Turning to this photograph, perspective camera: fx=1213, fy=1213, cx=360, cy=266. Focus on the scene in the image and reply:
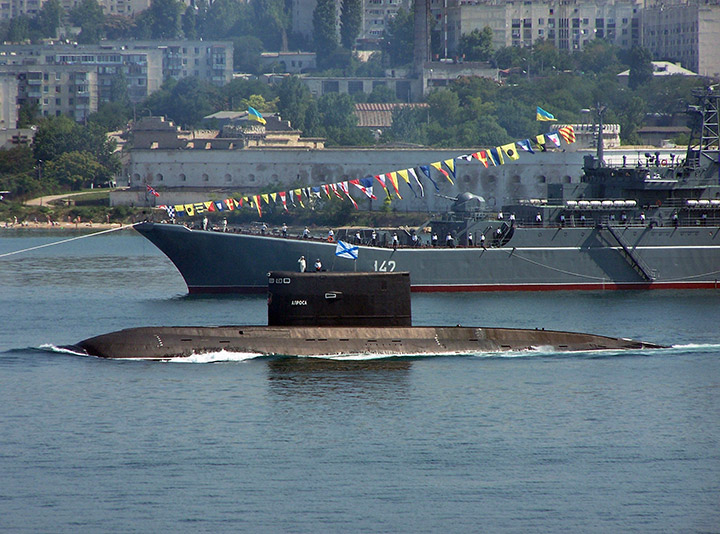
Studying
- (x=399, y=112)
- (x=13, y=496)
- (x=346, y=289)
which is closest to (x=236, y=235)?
(x=346, y=289)

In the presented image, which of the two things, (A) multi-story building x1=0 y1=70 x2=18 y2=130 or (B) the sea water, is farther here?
(A) multi-story building x1=0 y1=70 x2=18 y2=130

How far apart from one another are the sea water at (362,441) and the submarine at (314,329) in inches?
20.0

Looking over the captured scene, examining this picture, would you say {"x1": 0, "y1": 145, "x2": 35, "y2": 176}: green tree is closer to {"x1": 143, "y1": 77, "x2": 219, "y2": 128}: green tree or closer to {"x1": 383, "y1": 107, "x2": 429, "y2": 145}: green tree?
{"x1": 383, "y1": 107, "x2": 429, "y2": 145}: green tree

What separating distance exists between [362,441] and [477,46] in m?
150

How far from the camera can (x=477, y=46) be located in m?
173

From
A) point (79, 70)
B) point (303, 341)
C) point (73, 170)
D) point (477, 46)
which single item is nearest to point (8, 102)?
point (79, 70)

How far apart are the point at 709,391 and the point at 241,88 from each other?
144312mm

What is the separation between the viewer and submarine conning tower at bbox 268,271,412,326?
34062 millimetres

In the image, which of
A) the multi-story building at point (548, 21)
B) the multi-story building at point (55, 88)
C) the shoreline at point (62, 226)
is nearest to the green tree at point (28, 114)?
the multi-story building at point (55, 88)

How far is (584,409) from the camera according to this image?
3116 cm

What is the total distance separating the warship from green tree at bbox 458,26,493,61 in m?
116

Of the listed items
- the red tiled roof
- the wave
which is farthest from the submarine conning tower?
the red tiled roof

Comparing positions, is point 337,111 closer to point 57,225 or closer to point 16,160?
point 16,160

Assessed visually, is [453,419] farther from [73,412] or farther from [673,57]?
[673,57]
